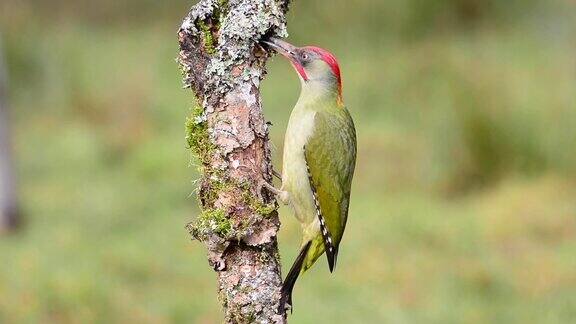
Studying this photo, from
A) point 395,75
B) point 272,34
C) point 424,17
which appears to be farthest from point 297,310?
point 424,17

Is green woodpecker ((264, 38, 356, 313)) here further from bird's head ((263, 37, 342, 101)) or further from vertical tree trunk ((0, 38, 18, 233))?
vertical tree trunk ((0, 38, 18, 233))

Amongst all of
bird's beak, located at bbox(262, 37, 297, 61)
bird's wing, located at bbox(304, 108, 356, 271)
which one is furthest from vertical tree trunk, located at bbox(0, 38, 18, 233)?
bird's beak, located at bbox(262, 37, 297, 61)

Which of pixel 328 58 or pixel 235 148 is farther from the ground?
pixel 328 58

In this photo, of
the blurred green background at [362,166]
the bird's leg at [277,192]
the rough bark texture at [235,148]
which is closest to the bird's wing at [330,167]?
the bird's leg at [277,192]

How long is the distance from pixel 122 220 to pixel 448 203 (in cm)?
308

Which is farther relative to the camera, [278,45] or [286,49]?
[286,49]

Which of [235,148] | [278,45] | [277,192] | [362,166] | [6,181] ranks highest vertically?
[6,181]

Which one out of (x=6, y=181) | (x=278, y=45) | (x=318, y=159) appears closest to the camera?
(x=278, y=45)

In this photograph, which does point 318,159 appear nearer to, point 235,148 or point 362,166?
point 235,148

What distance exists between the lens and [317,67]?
4828mm

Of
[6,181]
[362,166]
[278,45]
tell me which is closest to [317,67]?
[278,45]

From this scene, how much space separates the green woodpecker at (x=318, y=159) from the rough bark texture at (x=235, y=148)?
2.00 feet

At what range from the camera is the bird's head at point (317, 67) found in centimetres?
469

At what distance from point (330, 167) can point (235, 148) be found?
0.83 meters
